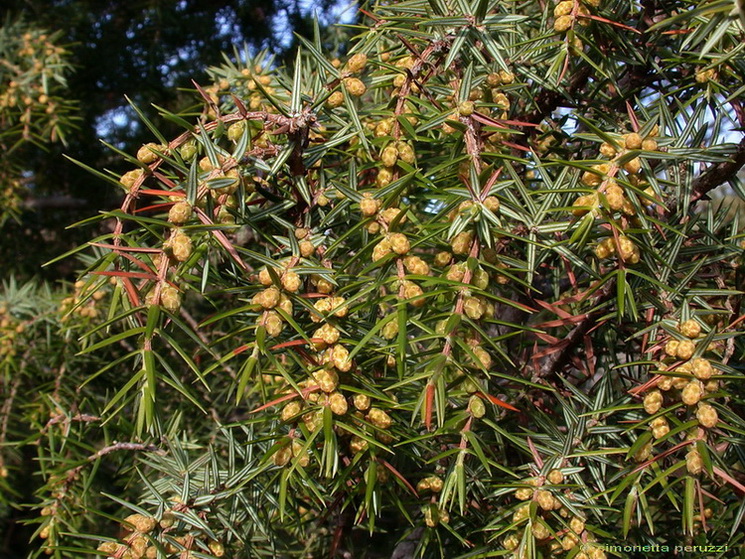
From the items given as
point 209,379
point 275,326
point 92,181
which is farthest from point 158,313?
point 92,181

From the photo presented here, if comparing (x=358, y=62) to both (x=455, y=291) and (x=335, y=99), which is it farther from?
(x=455, y=291)

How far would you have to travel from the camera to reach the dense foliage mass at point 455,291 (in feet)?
1.88

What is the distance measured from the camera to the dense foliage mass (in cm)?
57

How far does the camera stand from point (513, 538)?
65 cm

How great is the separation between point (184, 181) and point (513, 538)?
0.51 metres

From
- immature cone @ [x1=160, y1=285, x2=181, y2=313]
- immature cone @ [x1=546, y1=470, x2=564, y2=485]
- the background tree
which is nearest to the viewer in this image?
immature cone @ [x1=160, y1=285, x2=181, y2=313]

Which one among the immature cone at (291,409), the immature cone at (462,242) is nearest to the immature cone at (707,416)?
the immature cone at (462,242)

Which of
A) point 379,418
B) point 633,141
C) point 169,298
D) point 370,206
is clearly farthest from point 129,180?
point 633,141

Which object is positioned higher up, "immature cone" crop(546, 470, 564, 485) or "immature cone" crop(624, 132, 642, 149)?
"immature cone" crop(624, 132, 642, 149)

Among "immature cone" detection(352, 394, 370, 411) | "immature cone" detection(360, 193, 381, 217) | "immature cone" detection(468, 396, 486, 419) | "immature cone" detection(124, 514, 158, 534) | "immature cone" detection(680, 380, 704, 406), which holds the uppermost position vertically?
"immature cone" detection(360, 193, 381, 217)

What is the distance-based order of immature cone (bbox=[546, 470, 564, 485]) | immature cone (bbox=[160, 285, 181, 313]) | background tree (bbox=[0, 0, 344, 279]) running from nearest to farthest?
immature cone (bbox=[160, 285, 181, 313]) < immature cone (bbox=[546, 470, 564, 485]) < background tree (bbox=[0, 0, 344, 279])

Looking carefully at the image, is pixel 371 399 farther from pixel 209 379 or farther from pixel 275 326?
pixel 209 379

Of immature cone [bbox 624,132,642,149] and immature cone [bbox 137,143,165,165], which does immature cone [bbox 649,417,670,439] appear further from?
immature cone [bbox 137,143,165,165]

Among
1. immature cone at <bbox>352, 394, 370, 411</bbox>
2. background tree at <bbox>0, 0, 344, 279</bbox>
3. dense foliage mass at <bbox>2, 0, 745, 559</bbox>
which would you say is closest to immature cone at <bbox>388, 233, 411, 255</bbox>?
dense foliage mass at <bbox>2, 0, 745, 559</bbox>
